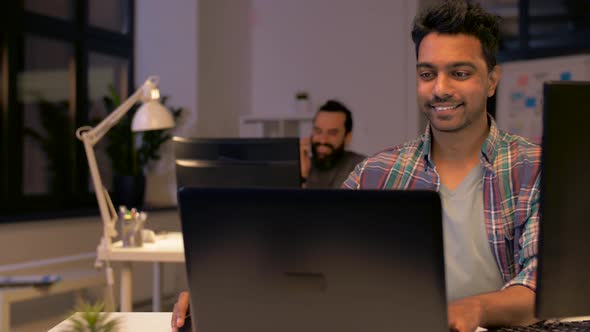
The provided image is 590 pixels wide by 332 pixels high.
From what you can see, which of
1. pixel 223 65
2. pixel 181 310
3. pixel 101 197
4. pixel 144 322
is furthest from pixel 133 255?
pixel 223 65

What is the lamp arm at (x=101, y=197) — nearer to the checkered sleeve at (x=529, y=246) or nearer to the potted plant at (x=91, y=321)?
the checkered sleeve at (x=529, y=246)

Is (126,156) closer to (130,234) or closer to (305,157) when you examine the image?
(305,157)

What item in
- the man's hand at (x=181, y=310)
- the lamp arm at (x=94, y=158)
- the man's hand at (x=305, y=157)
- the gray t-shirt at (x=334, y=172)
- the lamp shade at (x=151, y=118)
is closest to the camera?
the man's hand at (x=181, y=310)

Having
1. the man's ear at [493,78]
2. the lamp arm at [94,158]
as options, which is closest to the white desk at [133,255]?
the lamp arm at [94,158]

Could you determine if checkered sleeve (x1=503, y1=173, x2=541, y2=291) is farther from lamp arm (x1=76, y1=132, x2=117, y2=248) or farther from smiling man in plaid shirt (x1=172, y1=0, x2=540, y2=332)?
lamp arm (x1=76, y1=132, x2=117, y2=248)

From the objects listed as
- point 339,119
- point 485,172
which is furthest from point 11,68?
point 485,172

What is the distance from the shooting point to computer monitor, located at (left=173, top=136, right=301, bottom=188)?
233 cm

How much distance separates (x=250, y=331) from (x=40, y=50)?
164 inches

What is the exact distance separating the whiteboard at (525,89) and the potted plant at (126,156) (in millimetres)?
2627

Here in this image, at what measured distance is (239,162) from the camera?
2.38 m

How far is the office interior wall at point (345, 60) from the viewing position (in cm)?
567

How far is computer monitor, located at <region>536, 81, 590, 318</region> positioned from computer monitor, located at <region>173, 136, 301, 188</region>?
4.77 feet

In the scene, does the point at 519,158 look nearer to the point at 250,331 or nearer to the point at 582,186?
the point at 582,186

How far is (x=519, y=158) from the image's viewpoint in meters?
1.50
